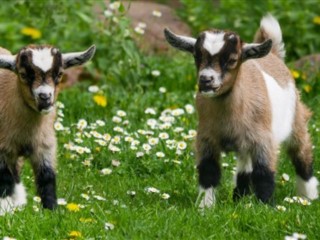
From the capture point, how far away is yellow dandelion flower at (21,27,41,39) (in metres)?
11.2

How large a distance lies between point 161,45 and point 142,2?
1.89m

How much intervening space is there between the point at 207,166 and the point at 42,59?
1.42 meters

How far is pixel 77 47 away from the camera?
1124 centimetres

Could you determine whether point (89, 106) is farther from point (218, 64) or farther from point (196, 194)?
point (218, 64)

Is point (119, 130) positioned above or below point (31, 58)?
below

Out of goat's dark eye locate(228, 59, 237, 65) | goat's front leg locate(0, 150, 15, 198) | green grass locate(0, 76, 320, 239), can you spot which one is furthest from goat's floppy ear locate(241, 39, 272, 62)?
goat's front leg locate(0, 150, 15, 198)

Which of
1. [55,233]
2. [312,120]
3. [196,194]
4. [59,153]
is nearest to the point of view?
[55,233]

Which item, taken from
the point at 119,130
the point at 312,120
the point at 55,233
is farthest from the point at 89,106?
the point at 55,233

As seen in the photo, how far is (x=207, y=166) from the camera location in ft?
25.3

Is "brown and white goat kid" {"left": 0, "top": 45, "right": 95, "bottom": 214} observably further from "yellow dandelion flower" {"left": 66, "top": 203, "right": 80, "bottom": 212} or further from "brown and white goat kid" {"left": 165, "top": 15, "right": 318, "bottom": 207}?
"brown and white goat kid" {"left": 165, "top": 15, "right": 318, "bottom": 207}

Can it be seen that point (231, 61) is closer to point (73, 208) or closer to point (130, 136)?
point (73, 208)

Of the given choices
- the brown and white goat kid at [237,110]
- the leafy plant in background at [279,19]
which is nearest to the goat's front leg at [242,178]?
the brown and white goat kid at [237,110]

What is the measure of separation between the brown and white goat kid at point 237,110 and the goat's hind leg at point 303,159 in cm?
40

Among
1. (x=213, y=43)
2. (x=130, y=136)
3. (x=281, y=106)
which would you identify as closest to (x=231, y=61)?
(x=213, y=43)
